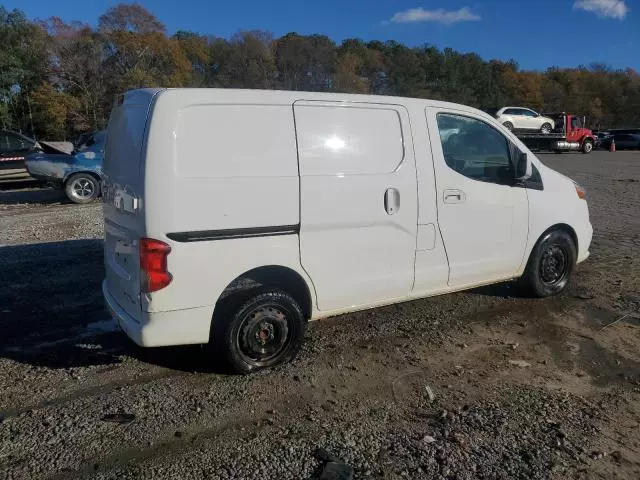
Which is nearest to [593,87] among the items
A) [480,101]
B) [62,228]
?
→ [480,101]

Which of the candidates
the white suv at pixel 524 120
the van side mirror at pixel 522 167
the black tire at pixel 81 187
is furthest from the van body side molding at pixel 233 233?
the white suv at pixel 524 120

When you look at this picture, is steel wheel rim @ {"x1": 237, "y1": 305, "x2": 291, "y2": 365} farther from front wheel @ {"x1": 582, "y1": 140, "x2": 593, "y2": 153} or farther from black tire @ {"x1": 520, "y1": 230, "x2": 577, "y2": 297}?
front wheel @ {"x1": 582, "y1": 140, "x2": 593, "y2": 153}

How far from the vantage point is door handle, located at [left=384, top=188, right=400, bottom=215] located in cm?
407

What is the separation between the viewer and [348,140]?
3914 millimetres

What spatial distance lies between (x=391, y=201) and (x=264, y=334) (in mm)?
1382

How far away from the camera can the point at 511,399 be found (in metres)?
3.56

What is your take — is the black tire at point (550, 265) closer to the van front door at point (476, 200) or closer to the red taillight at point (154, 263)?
the van front door at point (476, 200)

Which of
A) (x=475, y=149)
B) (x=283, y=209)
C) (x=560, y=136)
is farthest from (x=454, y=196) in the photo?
(x=560, y=136)

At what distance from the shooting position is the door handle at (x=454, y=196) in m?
4.42

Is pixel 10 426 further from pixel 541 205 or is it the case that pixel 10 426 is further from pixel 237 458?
pixel 541 205

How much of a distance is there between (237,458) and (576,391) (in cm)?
234

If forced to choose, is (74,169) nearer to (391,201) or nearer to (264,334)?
(264,334)

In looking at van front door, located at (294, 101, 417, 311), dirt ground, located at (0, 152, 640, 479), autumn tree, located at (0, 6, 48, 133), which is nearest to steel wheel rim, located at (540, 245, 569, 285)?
dirt ground, located at (0, 152, 640, 479)

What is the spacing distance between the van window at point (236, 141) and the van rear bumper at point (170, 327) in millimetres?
899
